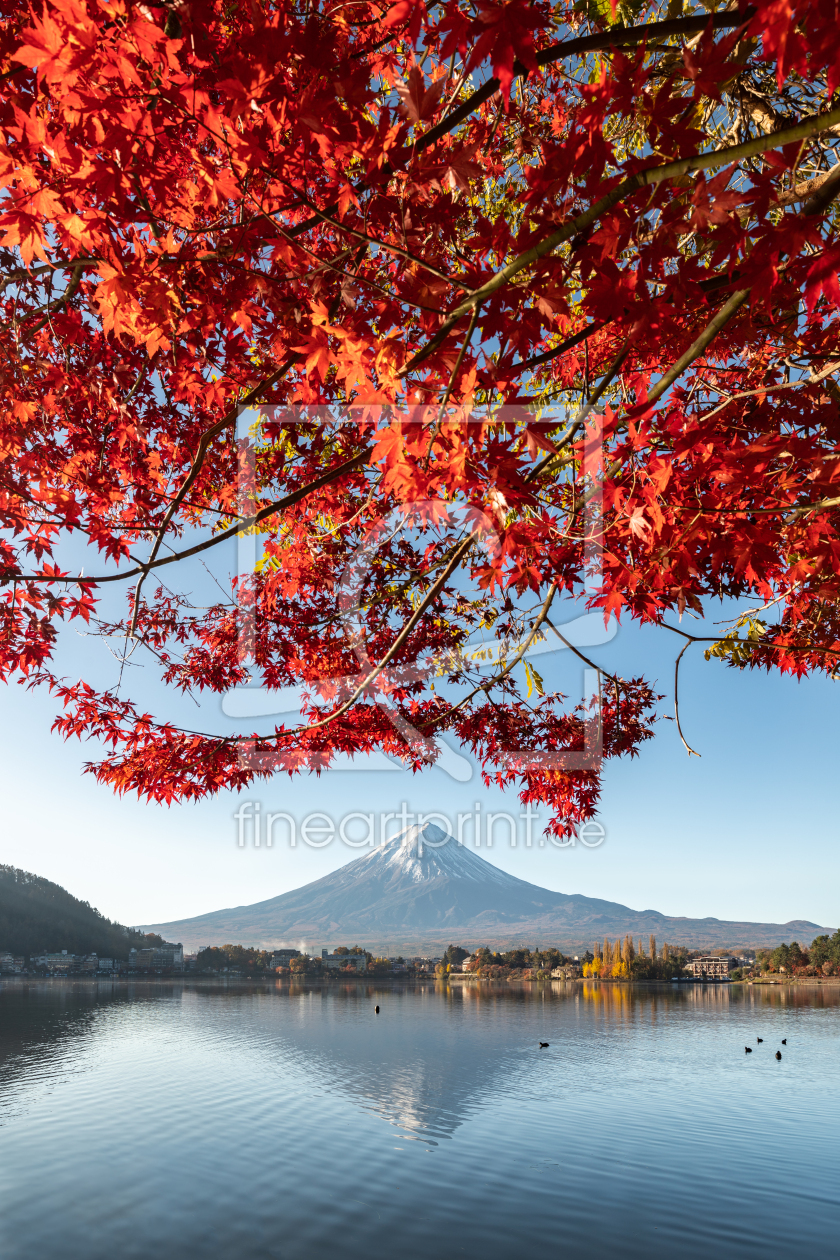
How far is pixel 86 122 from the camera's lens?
2.68m

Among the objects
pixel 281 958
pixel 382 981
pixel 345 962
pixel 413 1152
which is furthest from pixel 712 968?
pixel 413 1152

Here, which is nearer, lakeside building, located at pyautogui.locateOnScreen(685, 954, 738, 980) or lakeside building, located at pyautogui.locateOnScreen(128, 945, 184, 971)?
lakeside building, located at pyautogui.locateOnScreen(128, 945, 184, 971)

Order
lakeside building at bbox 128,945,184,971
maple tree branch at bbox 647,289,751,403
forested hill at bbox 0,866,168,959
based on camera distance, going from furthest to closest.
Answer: lakeside building at bbox 128,945,184,971 → forested hill at bbox 0,866,168,959 → maple tree branch at bbox 647,289,751,403

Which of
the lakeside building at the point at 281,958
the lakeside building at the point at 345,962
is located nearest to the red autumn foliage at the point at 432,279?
the lakeside building at the point at 345,962

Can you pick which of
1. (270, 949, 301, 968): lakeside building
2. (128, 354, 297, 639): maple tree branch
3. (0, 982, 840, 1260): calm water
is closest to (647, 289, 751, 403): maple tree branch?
(128, 354, 297, 639): maple tree branch

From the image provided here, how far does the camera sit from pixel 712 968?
172 m

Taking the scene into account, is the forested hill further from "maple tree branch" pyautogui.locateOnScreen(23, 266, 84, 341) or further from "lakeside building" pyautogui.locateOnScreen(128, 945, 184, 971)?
"maple tree branch" pyautogui.locateOnScreen(23, 266, 84, 341)

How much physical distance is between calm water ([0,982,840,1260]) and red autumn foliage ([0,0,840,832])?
43.9 feet

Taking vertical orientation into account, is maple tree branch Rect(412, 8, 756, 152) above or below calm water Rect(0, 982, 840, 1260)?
above

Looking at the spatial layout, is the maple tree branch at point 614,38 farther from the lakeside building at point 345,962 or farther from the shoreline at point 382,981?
the lakeside building at point 345,962

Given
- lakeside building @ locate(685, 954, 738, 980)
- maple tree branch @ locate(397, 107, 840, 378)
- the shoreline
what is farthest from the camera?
lakeside building @ locate(685, 954, 738, 980)

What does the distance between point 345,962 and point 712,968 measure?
8985cm

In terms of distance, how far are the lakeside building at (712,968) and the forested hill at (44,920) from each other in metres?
133

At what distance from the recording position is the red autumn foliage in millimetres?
2479
